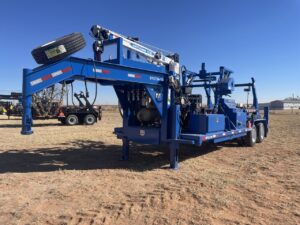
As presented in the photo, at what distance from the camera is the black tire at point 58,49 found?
5.68m

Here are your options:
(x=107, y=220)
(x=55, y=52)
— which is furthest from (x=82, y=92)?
(x=107, y=220)

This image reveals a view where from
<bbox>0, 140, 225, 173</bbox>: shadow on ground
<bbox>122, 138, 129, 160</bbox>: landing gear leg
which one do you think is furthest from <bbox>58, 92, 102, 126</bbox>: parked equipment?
<bbox>122, 138, 129, 160</bbox>: landing gear leg

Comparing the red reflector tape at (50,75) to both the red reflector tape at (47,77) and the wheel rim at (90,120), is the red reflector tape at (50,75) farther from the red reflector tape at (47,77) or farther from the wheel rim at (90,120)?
the wheel rim at (90,120)

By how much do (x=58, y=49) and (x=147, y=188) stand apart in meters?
2.98

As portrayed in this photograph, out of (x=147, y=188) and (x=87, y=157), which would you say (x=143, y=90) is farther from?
(x=147, y=188)

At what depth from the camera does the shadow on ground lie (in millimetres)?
7531

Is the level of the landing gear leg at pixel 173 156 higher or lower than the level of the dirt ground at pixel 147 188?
higher

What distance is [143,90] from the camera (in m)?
8.19

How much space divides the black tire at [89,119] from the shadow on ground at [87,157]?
1031 cm

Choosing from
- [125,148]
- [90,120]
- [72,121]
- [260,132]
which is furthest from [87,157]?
[90,120]

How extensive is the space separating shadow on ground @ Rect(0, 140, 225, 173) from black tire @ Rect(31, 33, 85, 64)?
269 centimetres

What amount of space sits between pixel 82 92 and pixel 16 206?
2.74 m

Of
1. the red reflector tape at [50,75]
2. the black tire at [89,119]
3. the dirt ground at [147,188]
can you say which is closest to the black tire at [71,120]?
the black tire at [89,119]

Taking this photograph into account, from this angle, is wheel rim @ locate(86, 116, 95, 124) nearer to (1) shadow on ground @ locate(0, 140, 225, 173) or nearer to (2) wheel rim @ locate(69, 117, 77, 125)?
(2) wheel rim @ locate(69, 117, 77, 125)
